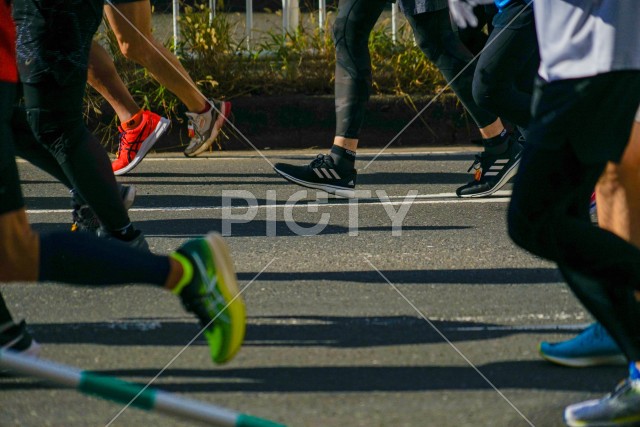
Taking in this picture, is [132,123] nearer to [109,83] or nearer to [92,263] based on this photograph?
[109,83]

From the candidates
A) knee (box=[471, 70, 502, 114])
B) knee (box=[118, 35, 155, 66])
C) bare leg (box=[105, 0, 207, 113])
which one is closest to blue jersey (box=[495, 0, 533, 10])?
knee (box=[471, 70, 502, 114])

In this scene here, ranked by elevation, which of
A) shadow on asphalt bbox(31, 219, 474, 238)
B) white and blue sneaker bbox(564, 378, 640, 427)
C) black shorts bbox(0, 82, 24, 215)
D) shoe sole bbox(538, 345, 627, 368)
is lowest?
shadow on asphalt bbox(31, 219, 474, 238)

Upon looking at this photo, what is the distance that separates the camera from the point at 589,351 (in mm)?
3225

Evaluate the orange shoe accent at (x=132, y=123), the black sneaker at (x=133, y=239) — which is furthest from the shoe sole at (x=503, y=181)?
the black sneaker at (x=133, y=239)

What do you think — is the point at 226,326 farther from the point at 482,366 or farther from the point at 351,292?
the point at 351,292

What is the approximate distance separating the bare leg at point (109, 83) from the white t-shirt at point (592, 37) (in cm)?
410

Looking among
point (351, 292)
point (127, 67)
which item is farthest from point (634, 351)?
point (127, 67)

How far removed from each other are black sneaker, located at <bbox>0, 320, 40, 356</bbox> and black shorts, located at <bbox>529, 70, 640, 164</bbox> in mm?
1553

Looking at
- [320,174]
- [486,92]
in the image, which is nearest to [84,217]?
[320,174]

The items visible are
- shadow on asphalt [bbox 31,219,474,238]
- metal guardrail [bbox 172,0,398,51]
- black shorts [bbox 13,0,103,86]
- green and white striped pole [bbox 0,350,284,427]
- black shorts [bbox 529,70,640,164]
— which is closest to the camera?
green and white striped pole [bbox 0,350,284,427]

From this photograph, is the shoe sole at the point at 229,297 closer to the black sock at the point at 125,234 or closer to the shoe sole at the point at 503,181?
the black sock at the point at 125,234

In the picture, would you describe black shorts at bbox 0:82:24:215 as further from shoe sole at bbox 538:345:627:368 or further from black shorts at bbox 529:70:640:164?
shoe sole at bbox 538:345:627:368

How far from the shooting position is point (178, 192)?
→ 6.35 meters

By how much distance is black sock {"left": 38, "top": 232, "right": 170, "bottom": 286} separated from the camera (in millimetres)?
2881
